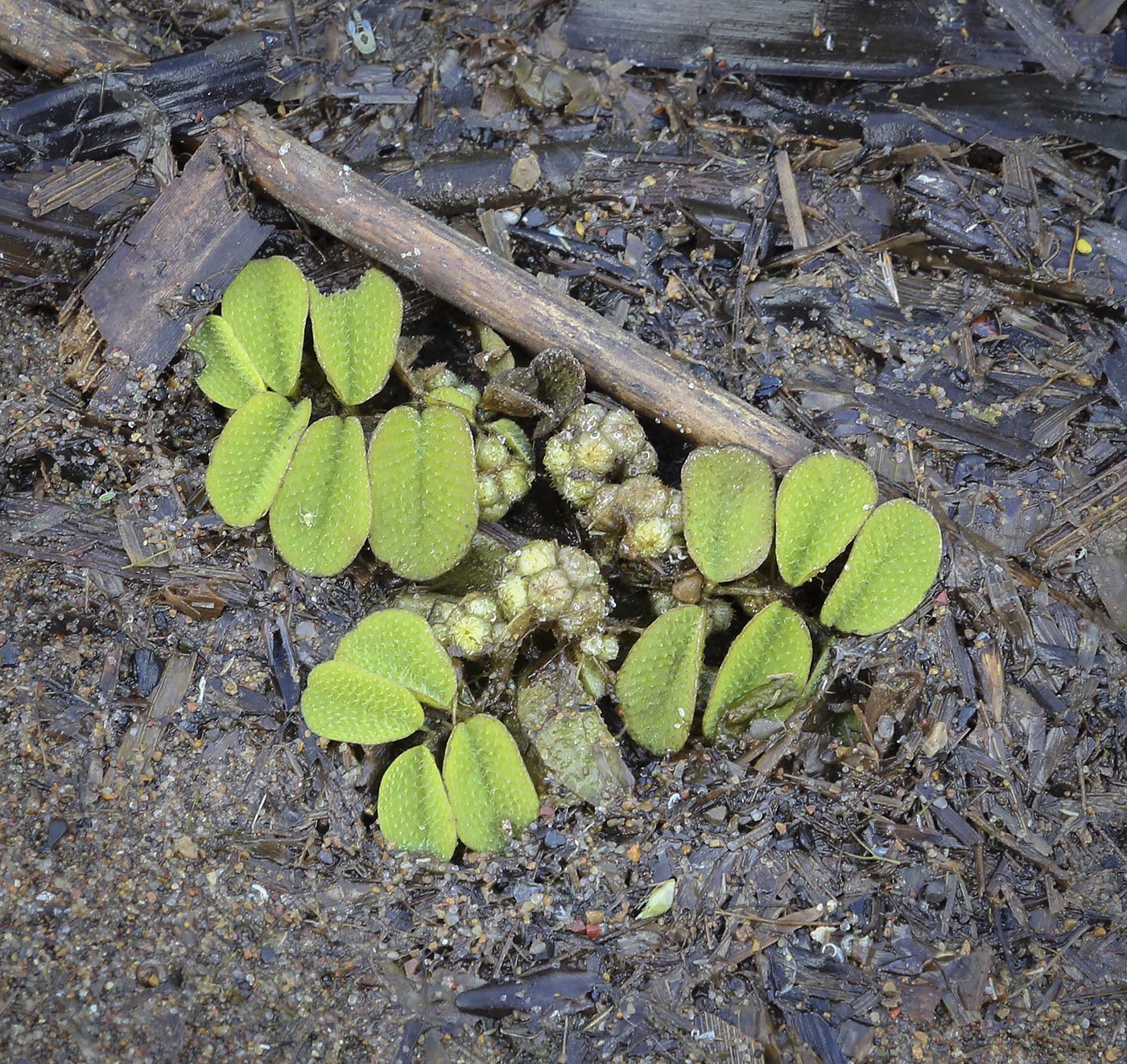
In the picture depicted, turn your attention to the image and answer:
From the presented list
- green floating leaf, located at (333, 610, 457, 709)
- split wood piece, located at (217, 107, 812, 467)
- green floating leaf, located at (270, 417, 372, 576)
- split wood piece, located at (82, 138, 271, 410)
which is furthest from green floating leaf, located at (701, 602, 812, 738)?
split wood piece, located at (82, 138, 271, 410)

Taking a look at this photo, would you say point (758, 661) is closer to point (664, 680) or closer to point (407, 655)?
point (664, 680)

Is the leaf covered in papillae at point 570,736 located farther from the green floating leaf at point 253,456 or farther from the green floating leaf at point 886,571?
the green floating leaf at point 253,456

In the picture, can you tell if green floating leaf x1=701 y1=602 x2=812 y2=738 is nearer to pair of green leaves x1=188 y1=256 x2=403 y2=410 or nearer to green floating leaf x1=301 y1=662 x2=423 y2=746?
green floating leaf x1=301 y1=662 x2=423 y2=746

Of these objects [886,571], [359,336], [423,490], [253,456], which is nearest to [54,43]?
[359,336]

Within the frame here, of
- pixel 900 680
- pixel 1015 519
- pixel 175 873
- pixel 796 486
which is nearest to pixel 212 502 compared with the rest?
pixel 175 873

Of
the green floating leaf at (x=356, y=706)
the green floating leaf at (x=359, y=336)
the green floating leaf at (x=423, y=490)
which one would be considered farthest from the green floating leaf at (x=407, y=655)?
Answer: the green floating leaf at (x=359, y=336)
